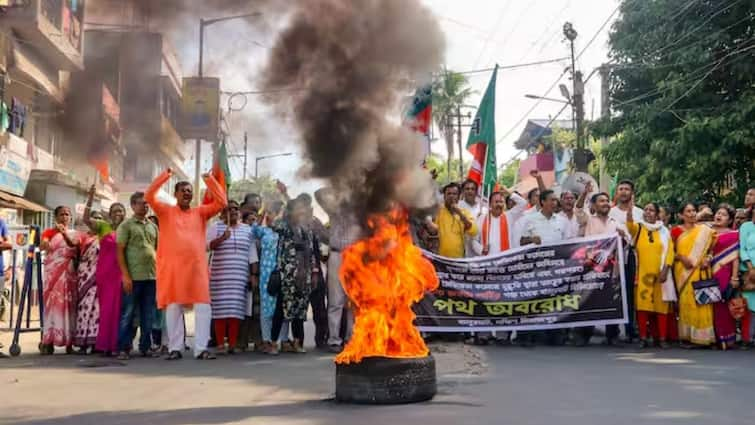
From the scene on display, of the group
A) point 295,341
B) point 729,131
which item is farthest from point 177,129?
point 729,131

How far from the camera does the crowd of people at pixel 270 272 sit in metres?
8.25

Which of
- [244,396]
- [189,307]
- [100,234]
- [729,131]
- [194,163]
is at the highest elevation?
[729,131]

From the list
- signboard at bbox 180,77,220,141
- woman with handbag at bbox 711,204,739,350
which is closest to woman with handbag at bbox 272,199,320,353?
signboard at bbox 180,77,220,141

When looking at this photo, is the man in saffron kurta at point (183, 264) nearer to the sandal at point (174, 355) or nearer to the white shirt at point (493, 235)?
the sandal at point (174, 355)

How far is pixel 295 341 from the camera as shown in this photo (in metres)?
8.78

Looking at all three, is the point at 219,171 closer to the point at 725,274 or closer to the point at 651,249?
the point at 651,249

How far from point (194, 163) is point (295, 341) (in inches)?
112

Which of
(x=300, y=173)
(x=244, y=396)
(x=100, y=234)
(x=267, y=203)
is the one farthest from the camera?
(x=267, y=203)

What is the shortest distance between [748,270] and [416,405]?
18.0ft

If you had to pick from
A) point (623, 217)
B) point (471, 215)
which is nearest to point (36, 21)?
point (471, 215)

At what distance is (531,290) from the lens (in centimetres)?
943

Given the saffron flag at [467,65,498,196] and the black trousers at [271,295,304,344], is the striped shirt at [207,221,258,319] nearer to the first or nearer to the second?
the black trousers at [271,295,304,344]

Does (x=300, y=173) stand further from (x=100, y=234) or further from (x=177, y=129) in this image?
(x=100, y=234)

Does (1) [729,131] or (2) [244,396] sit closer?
(2) [244,396]
